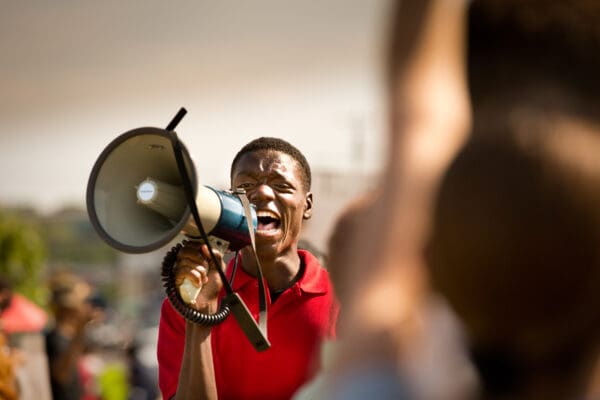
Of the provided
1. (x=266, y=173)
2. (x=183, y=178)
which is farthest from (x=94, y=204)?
(x=266, y=173)

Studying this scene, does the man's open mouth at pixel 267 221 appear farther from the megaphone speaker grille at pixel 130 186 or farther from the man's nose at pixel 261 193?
the megaphone speaker grille at pixel 130 186

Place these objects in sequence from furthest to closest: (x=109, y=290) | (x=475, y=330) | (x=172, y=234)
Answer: (x=109, y=290) → (x=172, y=234) → (x=475, y=330)

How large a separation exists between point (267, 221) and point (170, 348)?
53 cm

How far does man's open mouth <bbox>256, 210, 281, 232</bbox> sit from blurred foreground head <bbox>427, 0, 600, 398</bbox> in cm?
236

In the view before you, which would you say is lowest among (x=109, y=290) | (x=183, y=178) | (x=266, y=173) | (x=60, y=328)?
(x=109, y=290)

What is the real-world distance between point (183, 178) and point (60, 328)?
14.9 ft

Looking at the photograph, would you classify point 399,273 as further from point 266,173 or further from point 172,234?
point 266,173

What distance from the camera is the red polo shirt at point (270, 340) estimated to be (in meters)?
2.95

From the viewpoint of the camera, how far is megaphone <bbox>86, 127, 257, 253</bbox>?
8.71 feet

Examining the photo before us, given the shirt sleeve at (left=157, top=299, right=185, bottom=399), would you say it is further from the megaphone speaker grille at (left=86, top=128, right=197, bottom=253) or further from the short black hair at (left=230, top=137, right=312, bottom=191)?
the short black hair at (left=230, top=137, right=312, bottom=191)

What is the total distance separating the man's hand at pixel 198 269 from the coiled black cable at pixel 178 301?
0.02 metres

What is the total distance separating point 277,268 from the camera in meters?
3.24

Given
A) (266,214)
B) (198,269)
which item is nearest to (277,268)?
(266,214)

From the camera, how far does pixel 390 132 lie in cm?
64
